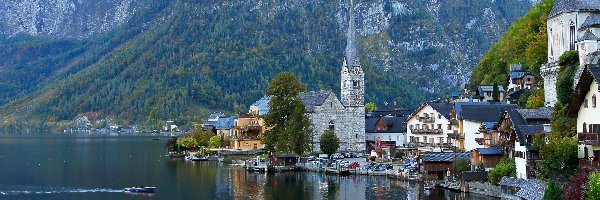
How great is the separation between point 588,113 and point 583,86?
6.27 ft

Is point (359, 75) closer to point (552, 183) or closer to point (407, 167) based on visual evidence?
point (407, 167)

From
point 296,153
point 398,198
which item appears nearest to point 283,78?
point 296,153

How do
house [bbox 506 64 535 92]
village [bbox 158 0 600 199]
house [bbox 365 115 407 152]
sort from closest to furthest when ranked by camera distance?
1. village [bbox 158 0 600 199]
2. house [bbox 506 64 535 92]
3. house [bbox 365 115 407 152]

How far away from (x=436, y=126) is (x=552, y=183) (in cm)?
5783

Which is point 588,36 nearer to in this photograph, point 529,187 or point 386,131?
point 529,187

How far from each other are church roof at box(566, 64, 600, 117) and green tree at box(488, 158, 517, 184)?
42.4 feet

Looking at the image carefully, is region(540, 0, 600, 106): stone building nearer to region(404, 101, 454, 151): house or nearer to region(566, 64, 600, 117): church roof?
region(566, 64, 600, 117): church roof

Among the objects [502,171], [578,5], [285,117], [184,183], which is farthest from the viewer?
[285,117]

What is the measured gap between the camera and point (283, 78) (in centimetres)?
11175

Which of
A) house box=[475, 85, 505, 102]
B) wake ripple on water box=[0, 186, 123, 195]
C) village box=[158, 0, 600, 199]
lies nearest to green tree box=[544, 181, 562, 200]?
village box=[158, 0, 600, 199]

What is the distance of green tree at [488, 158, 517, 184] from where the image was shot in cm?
6879

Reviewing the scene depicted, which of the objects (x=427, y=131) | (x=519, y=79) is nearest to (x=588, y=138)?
(x=519, y=79)

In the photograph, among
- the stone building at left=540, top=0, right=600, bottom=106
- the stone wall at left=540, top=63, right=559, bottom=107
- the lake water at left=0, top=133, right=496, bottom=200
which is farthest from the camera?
the stone wall at left=540, top=63, right=559, bottom=107

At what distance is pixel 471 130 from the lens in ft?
296
